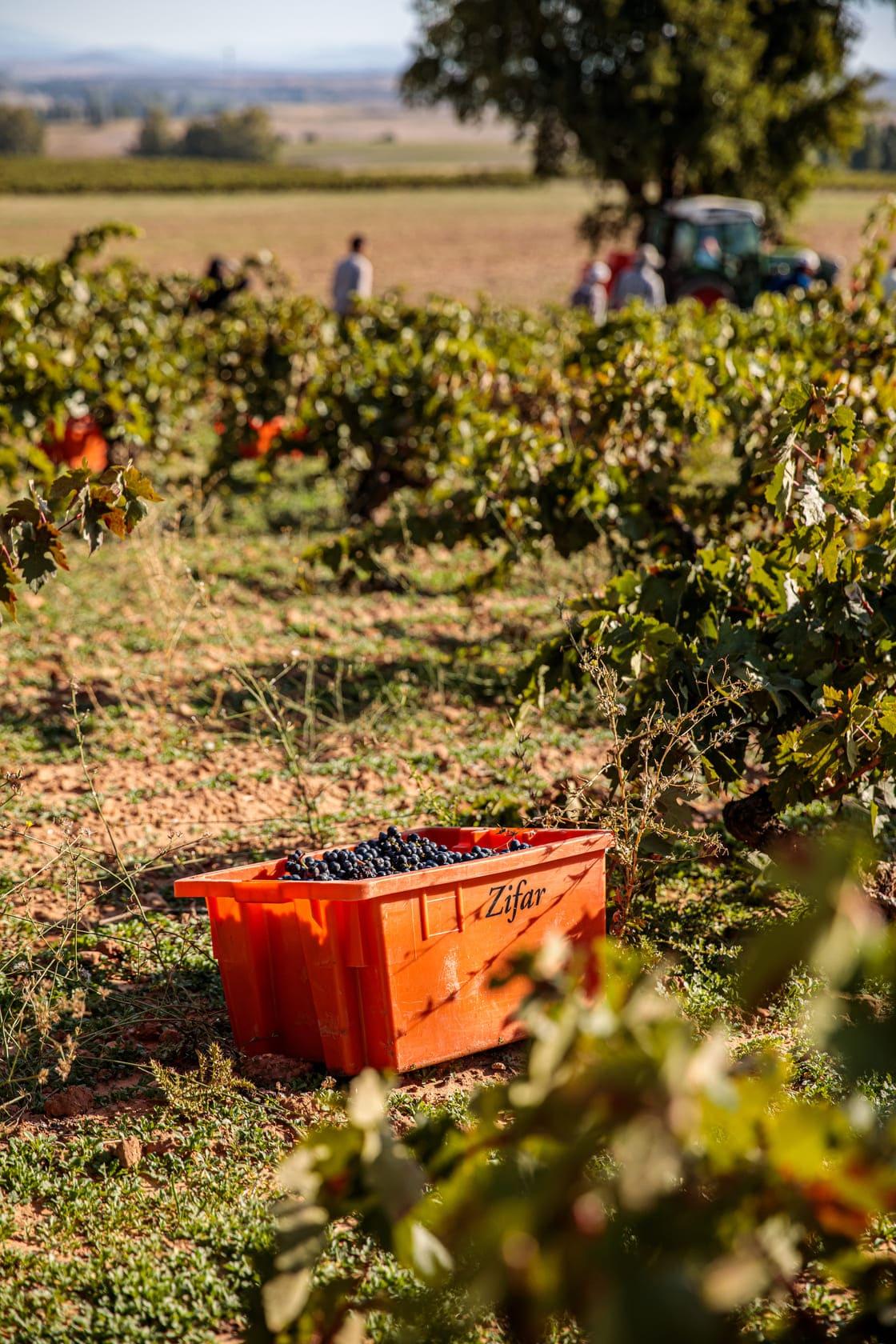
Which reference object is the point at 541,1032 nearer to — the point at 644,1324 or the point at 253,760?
the point at 644,1324

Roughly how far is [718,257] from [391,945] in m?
16.8

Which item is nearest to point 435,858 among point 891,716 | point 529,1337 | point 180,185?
point 891,716

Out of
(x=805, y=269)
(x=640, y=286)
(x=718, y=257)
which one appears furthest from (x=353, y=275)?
(x=805, y=269)

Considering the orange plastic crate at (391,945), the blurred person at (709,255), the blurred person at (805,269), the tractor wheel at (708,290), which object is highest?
the blurred person at (709,255)

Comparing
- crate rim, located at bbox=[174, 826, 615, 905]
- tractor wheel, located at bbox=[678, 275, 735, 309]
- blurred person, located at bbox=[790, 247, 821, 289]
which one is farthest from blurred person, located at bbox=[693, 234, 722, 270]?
crate rim, located at bbox=[174, 826, 615, 905]

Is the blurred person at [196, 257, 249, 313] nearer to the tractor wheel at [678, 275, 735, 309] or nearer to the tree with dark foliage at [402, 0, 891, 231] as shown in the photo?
the tractor wheel at [678, 275, 735, 309]

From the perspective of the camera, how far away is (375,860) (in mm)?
3254

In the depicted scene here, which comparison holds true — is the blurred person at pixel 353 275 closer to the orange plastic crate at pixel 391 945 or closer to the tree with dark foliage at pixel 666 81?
the orange plastic crate at pixel 391 945

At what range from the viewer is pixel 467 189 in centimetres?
6581

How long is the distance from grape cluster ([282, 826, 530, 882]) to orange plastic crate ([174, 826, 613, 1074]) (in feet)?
0.28

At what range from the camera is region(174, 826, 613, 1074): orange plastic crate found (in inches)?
120

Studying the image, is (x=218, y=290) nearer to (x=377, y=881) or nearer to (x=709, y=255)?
(x=377, y=881)

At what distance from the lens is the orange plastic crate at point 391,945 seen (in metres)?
3.05

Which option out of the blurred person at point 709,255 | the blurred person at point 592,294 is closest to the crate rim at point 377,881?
the blurred person at point 592,294
